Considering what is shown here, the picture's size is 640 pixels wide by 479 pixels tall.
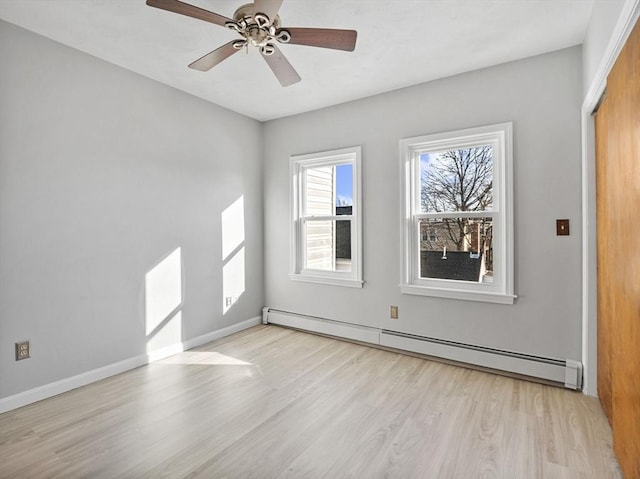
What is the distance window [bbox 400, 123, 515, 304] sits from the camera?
9.70 feet

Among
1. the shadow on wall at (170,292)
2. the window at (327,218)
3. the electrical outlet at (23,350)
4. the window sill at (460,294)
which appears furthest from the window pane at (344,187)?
the electrical outlet at (23,350)

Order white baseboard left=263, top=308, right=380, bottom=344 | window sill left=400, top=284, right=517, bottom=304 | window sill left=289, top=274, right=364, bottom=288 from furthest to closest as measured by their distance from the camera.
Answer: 1. window sill left=289, top=274, right=364, bottom=288
2. white baseboard left=263, top=308, right=380, bottom=344
3. window sill left=400, top=284, right=517, bottom=304

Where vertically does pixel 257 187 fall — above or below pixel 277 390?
above

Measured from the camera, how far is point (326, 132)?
13.0 ft

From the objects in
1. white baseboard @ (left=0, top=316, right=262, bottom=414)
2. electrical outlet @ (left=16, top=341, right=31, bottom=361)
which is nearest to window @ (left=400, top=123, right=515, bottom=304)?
white baseboard @ (left=0, top=316, right=262, bottom=414)

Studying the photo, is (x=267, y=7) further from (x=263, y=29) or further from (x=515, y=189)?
(x=515, y=189)

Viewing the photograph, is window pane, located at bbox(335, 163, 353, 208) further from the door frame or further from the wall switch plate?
the door frame

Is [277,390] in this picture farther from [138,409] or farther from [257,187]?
[257,187]

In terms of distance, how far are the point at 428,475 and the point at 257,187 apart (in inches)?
139

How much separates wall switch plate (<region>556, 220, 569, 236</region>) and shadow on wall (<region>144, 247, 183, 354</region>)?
3390mm

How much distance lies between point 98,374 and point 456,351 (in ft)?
10.1

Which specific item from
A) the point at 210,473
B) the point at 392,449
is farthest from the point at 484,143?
the point at 210,473

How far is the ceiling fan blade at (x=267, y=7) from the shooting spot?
1715 millimetres

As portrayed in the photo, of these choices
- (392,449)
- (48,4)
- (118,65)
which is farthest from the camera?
(118,65)
